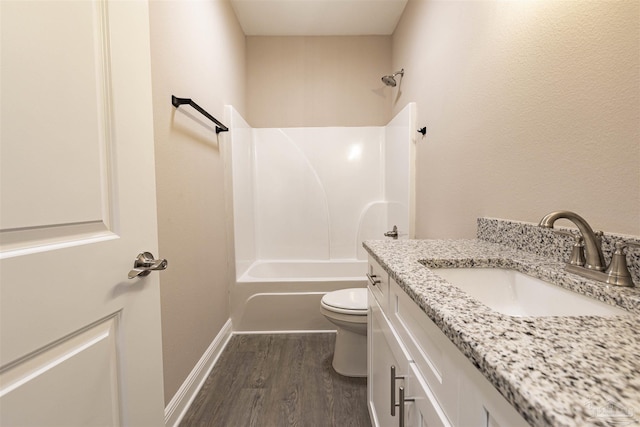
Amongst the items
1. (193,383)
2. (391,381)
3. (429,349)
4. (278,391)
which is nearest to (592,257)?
(429,349)

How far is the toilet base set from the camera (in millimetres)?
1831

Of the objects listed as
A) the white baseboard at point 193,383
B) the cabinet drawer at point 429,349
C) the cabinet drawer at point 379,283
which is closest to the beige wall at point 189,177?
the white baseboard at point 193,383

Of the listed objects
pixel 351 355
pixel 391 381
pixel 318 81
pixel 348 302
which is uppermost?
pixel 318 81

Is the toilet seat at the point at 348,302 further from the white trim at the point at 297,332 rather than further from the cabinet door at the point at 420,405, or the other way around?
the cabinet door at the point at 420,405

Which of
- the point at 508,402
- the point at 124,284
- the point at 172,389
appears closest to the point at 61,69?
the point at 124,284

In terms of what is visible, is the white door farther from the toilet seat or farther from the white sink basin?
the toilet seat

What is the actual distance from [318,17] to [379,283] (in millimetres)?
2501

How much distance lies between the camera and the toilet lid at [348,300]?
1.82 meters

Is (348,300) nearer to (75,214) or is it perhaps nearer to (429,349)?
(429,349)

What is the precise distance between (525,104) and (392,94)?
6.58 feet

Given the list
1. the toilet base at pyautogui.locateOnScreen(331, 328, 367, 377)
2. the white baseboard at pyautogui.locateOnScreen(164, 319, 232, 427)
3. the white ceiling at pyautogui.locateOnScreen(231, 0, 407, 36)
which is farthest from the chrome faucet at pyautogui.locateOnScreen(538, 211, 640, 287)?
the white ceiling at pyautogui.locateOnScreen(231, 0, 407, 36)

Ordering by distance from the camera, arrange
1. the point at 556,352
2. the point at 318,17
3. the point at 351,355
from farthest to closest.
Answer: the point at 318,17 → the point at 351,355 → the point at 556,352

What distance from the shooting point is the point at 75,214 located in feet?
2.04

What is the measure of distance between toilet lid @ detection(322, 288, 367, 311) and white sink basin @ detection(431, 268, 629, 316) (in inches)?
36.4
